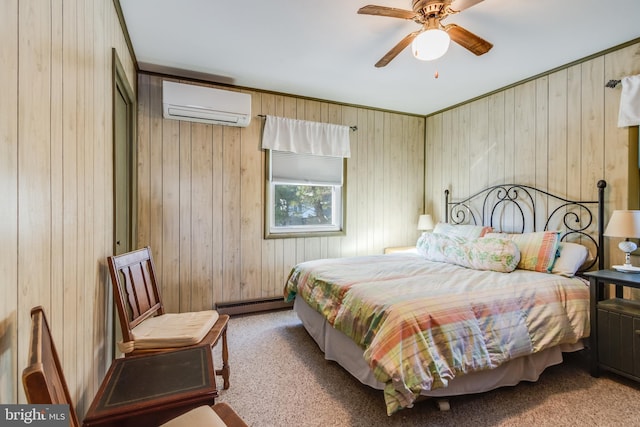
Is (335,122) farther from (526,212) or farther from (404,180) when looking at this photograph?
(526,212)

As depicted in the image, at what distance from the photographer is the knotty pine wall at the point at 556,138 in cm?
254

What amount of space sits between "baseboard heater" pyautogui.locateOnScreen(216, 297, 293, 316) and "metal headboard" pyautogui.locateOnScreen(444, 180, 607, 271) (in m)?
2.50

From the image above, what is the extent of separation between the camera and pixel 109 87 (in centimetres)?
191

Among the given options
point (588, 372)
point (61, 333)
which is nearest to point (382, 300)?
point (61, 333)

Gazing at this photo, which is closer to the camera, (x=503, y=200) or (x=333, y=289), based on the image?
(x=333, y=289)

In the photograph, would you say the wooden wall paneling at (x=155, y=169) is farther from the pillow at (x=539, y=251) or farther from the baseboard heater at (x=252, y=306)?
the pillow at (x=539, y=251)

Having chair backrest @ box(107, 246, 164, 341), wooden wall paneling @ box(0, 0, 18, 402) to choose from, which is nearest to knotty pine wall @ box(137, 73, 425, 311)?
chair backrest @ box(107, 246, 164, 341)

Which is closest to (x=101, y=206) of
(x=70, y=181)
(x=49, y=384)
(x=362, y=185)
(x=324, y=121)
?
(x=70, y=181)

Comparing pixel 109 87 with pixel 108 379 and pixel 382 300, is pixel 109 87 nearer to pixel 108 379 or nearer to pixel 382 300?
pixel 108 379

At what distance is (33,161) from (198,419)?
988mm

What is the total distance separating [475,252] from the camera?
9.16 ft

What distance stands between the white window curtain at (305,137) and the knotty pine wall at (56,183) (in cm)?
185

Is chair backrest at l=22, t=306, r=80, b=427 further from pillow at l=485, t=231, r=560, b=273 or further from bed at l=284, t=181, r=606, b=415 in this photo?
pillow at l=485, t=231, r=560, b=273

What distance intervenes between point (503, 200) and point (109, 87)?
149 inches
